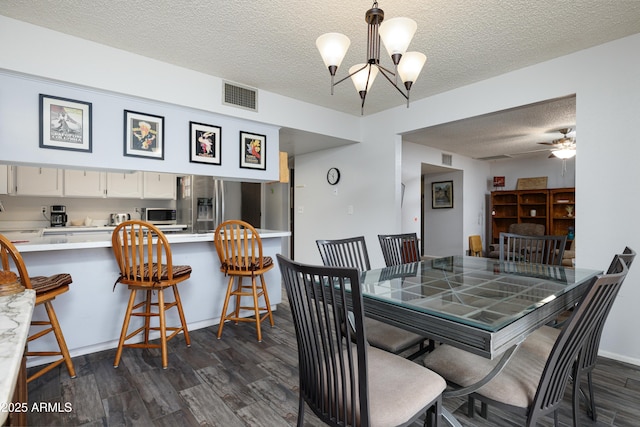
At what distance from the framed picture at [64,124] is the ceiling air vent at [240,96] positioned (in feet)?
3.79

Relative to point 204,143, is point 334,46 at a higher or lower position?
higher

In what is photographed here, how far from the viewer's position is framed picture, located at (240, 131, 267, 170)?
3439mm

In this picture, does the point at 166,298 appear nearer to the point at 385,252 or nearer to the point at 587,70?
the point at 385,252

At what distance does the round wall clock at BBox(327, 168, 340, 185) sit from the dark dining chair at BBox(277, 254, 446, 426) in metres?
3.60

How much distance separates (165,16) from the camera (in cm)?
219

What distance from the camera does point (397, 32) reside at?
1592 mm

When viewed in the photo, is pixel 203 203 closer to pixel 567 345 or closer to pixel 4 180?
pixel 4 180

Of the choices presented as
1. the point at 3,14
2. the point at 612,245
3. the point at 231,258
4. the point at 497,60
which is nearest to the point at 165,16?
the point at 3,14

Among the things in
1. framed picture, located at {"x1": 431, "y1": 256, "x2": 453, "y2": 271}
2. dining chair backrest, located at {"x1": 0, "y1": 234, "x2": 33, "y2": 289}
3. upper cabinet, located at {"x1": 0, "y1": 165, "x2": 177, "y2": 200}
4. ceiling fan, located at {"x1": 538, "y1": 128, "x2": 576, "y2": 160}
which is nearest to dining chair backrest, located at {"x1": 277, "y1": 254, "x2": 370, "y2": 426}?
framed picture, located at {"x1": 431, "y1": 256, "x2": 453, "y2": 271}

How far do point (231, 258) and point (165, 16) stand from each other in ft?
6.09

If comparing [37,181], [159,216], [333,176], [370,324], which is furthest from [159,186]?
[370,324]

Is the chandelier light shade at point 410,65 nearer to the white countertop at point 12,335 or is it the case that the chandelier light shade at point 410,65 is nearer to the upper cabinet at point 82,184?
the white countertop at point 12,335

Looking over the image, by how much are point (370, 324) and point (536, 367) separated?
80cm

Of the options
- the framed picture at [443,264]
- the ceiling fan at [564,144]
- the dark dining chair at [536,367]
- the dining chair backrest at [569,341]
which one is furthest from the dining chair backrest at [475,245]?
the dining chair backrest at [569,341]
